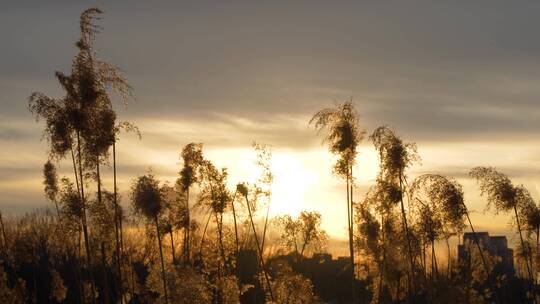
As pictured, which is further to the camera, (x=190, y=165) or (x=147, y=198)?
Result: (x=190, y=165)

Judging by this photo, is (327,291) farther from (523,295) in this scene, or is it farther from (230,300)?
(230,300)

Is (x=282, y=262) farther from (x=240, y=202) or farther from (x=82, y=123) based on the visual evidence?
(x=82, y=123)

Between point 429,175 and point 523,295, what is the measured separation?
72.9 feet

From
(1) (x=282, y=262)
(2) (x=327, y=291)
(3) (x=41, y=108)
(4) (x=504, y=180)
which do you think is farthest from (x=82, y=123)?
(2) (x=327, y=291)

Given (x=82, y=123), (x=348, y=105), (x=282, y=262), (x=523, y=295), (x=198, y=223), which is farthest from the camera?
(x=523, y=295)

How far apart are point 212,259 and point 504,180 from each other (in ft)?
28.8

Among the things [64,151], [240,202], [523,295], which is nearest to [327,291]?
[523,295]

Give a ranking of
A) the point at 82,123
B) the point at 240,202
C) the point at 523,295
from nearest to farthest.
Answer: the point at 82,123, the point at 240,202, the point at 523,295

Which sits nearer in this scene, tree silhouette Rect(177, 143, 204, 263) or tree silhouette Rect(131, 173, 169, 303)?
tree silhouette Rect(131, 173, 169, 303)

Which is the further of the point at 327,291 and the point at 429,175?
the point at 327,291

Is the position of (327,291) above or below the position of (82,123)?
below

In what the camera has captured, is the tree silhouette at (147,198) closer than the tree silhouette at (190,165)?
Yes

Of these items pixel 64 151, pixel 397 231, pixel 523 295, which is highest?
pixel 64 151

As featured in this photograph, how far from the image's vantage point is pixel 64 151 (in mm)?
19125
